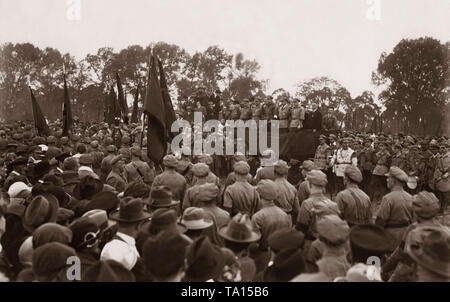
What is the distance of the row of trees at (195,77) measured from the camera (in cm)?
4831

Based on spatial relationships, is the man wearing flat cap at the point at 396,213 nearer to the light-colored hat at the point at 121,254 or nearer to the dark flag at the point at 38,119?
the light-colored hat at the point at 121,254

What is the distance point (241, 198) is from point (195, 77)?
60.0m

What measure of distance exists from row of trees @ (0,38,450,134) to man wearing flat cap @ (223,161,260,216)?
40840 mm

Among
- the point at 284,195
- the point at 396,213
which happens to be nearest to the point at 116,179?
the point at 284,195

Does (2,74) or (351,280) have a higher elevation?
(2,74)

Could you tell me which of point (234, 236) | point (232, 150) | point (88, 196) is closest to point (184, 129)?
point (232, 150)

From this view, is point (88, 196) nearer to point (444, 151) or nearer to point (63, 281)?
point (63, 281)

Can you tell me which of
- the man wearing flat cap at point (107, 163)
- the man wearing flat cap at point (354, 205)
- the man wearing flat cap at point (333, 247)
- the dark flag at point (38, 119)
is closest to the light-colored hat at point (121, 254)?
the man wearing flat cap at point (333, 247)

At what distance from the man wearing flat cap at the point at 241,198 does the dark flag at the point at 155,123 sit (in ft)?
5.98

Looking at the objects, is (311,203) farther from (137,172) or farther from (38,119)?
(38,119)

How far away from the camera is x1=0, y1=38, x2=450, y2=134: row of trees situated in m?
48.3

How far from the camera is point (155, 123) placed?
8.11 m

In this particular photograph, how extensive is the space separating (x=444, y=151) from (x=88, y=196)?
451 inches

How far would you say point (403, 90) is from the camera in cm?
4928
